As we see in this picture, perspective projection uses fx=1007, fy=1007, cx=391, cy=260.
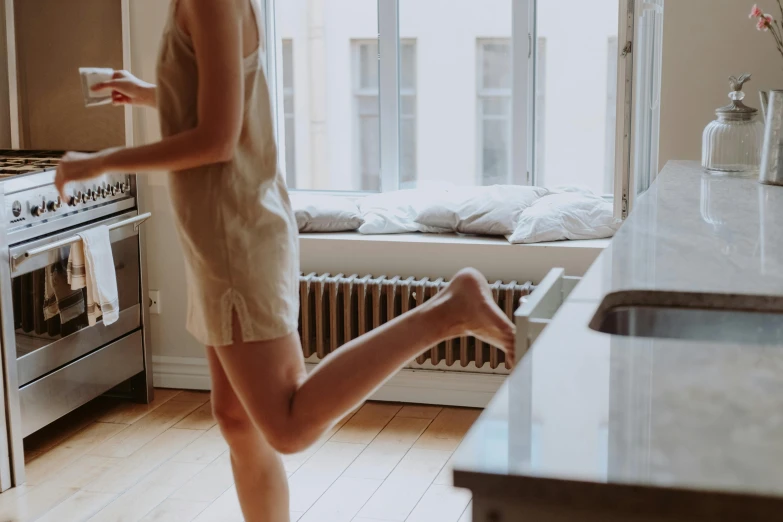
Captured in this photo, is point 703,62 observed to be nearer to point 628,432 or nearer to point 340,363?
point 340,363

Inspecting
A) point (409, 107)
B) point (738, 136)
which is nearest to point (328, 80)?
point (409, 107)

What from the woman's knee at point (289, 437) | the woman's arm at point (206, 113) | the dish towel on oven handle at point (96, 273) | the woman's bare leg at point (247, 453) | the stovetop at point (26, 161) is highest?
the woman's arm at point (206, 113)

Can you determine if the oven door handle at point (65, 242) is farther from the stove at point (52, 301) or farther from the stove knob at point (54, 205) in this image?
the stove knob at point (54, 205)

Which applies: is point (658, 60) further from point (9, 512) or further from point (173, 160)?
point (9, 512)

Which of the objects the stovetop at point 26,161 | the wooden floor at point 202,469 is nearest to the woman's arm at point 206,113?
the wooden floor at point 202,469

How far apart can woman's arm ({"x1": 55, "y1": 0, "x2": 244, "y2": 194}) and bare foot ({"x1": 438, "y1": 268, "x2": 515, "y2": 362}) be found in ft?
1.78

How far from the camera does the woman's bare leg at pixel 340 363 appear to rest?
6.18 ft

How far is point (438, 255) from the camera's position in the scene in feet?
12.3

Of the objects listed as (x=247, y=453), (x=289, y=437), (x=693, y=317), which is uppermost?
(x=693, y=317)

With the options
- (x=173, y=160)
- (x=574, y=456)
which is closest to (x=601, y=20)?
(x=173, y=160)

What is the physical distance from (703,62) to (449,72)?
1090cm

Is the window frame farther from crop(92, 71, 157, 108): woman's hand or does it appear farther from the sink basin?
the sink basin

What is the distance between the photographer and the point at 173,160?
2.00 m

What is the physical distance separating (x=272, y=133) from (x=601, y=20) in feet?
35.9
